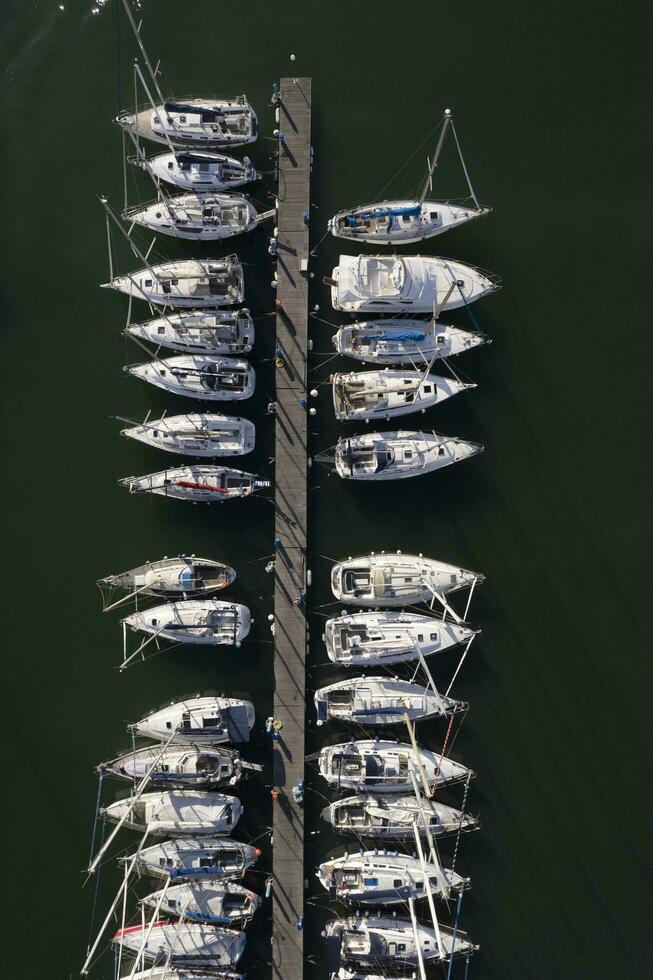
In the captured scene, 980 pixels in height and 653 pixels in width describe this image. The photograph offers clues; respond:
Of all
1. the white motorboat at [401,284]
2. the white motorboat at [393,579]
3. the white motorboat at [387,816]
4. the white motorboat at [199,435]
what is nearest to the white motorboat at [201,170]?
the white motorboat at [401,284]

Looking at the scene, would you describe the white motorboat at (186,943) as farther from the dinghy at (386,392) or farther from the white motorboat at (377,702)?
the dinghy at (386,392)

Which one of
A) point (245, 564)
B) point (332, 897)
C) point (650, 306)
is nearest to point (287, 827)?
point (332, 897)

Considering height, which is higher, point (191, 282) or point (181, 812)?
point (191, 282)

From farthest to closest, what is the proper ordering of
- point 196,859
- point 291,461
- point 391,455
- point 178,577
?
point 291,461
point 391,455
point 178,577
point 196,859

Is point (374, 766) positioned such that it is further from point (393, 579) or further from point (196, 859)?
point (196, 859)

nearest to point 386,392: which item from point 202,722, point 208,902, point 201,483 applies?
point 201,483

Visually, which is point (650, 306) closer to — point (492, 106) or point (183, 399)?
point (492, 106)

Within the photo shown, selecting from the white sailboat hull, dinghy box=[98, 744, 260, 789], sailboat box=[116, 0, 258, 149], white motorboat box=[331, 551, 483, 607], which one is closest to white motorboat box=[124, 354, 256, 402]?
the white sailboat hull

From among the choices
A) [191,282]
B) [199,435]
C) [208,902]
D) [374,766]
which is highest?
[191,282]
